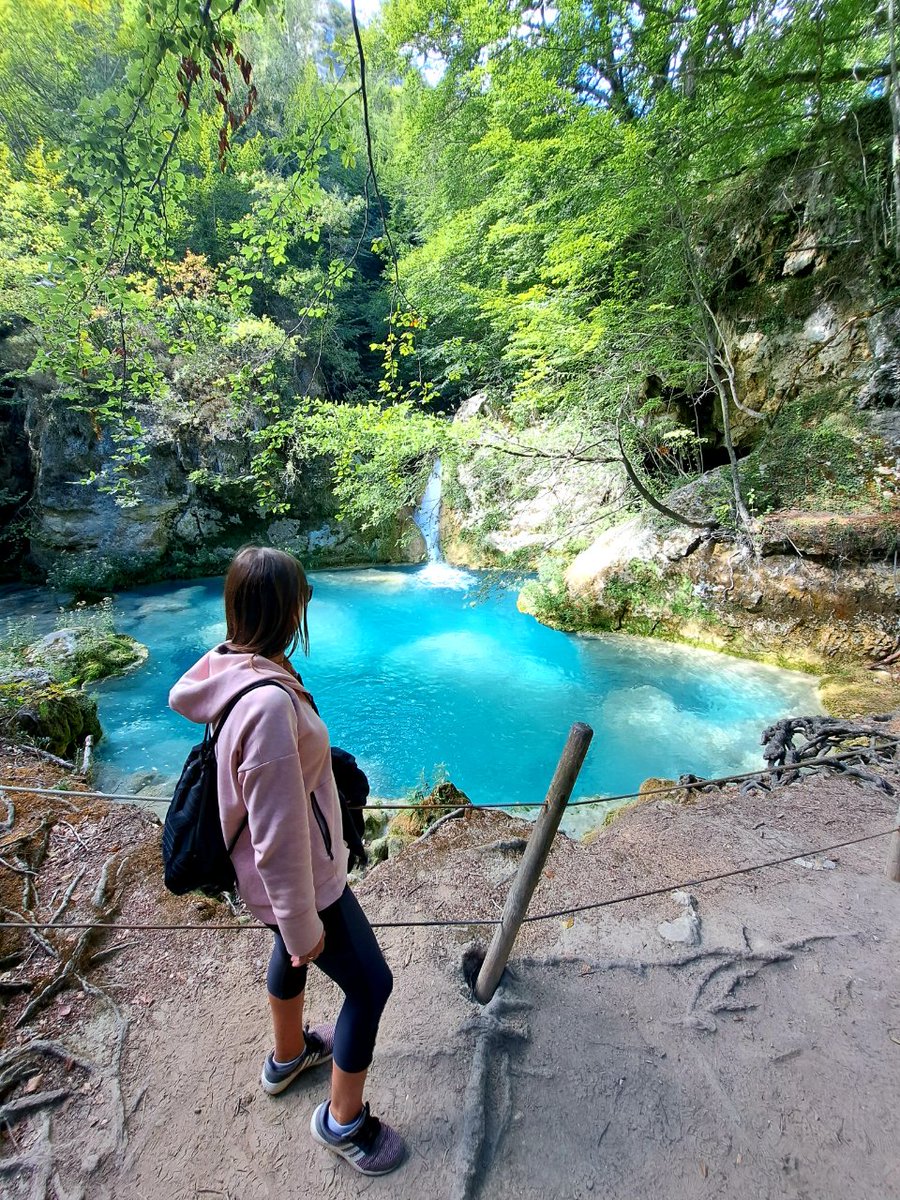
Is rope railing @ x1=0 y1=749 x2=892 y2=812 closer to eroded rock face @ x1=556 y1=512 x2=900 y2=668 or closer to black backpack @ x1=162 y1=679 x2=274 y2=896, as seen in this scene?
black backpack @ x1=162 y1=679 x2=274 y2=896

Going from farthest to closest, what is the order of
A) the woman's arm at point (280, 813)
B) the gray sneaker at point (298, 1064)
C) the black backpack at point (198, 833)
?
the gray sneaker at point (298, 1064)
the black backpack at point (198, 833)
the woman's arm at point (280, 813)

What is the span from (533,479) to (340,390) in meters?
8.91

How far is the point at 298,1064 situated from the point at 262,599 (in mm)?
1589

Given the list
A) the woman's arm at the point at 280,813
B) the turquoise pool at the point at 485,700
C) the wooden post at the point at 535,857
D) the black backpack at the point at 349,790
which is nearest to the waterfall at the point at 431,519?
the turquoise pool at the point at 485,700

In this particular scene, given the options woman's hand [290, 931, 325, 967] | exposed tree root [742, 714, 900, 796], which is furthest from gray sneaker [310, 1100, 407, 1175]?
A: exposed tree root [742, 714, 900, 796]

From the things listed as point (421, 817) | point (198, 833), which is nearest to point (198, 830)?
point (198, 833)

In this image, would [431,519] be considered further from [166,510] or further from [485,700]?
[485,700]

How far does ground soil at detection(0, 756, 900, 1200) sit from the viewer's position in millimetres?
1475

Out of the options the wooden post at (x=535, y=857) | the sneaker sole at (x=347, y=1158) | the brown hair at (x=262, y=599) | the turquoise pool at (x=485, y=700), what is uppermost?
the brown hair at (x=262, y=599)

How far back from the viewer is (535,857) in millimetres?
1776

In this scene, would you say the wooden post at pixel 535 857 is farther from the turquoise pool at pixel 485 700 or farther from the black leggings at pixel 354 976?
the turquoise pool at pixel 485 700

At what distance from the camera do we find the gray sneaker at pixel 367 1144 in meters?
1.43

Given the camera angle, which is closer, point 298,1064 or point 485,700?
point 298,1064

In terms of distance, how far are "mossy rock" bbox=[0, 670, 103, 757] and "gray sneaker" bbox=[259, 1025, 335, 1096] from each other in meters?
4.34
